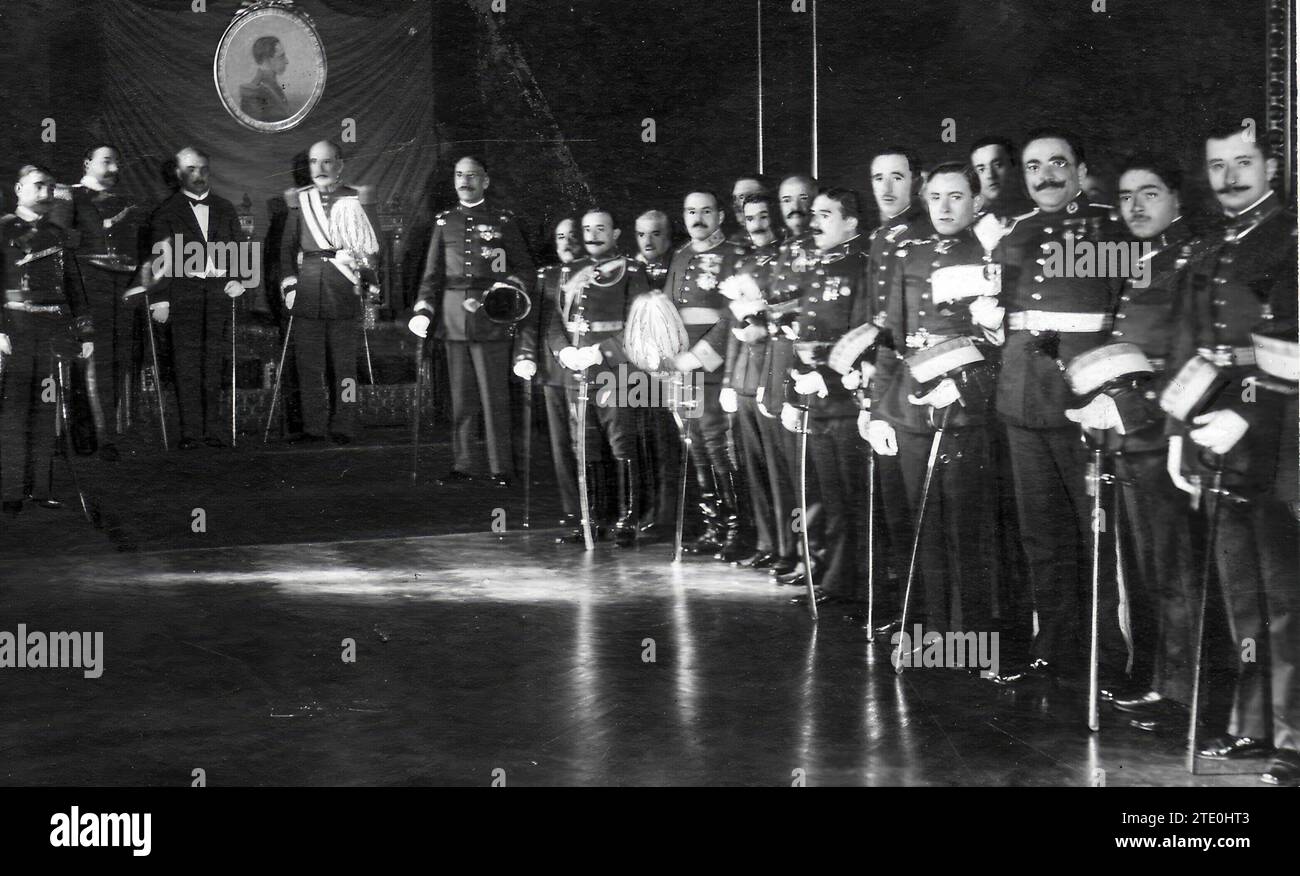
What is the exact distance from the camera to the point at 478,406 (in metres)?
5.51

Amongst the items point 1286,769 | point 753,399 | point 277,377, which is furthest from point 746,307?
point 1286,769

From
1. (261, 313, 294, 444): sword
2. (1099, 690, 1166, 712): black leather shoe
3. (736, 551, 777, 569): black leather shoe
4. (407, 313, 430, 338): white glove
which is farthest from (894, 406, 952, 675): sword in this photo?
(261, 313, 294, 444): sword

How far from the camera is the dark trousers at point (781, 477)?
5.45 m

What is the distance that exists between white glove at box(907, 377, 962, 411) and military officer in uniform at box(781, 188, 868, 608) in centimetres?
40

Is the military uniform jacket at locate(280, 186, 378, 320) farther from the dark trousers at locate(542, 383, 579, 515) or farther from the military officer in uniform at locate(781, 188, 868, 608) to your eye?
the military officer in uniform at locate(781, 188, 868, 608)

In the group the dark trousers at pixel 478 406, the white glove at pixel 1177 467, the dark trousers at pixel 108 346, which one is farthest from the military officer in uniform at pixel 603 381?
the white glove at pixel 1177 467

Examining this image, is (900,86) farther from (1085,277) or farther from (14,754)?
(14,754)

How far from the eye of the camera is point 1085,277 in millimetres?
4551

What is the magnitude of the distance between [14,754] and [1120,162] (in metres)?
4.27

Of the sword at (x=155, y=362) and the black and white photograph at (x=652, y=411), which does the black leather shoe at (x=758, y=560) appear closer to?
the black and white photograph at (x=652, y=411)

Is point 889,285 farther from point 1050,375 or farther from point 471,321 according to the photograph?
point 471,321

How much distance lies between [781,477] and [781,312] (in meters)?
0.66

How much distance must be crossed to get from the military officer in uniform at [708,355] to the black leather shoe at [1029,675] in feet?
4.11

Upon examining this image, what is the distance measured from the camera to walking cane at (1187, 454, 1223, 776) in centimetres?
434
